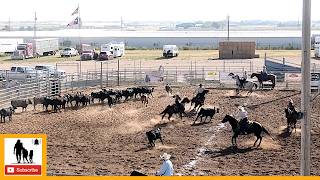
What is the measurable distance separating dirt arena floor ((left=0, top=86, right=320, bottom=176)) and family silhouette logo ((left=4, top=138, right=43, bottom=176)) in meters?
1.21

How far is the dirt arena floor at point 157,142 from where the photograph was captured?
1432cm

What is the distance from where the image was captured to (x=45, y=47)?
210ft

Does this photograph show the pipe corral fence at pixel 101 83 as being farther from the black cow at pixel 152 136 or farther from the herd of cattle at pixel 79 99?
the black cow at pixel 152 136

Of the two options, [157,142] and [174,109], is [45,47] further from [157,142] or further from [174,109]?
[157,142]

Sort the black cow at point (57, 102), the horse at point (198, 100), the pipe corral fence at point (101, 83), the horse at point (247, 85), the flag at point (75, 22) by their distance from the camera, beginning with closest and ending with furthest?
1. the horse at point (198, 100)
2. the black cow at point (57, 102)
3. the pipe corral fence at point (101, 83)
4. the horse at point (247, 85)
5. the flag at point (75, 22)

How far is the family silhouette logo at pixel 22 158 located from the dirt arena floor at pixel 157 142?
3.98 feet

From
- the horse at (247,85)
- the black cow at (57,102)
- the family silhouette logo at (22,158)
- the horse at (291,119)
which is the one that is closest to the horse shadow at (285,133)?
the horse at (291,119)

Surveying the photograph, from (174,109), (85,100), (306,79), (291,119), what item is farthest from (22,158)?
(85,100)

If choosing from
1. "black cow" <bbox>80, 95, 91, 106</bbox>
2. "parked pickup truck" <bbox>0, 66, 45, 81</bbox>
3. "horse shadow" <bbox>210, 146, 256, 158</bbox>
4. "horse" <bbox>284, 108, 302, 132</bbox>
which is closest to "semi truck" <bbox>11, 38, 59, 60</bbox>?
"parked pickup truck" <bbox>0, 66, 45, 81</bbox>

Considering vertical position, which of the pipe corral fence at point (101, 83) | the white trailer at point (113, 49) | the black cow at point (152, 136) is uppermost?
the white trailer at point (113, 49)

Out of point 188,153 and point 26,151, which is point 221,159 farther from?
point 26,151

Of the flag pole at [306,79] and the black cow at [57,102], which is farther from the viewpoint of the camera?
the black cow at [57,102]

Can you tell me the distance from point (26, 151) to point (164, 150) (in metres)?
5.14

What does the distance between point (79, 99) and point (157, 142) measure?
25.7ft
